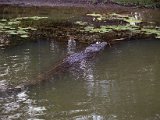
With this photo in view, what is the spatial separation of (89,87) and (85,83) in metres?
0.29

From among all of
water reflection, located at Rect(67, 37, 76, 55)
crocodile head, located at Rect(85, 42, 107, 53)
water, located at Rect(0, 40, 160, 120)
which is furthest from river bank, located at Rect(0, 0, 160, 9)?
water, located at Rect(0, 40, 160, 120)

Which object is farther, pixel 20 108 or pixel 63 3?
pixel 63 3

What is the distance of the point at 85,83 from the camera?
28.6 ft

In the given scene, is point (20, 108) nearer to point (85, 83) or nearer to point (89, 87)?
point (89, 87)

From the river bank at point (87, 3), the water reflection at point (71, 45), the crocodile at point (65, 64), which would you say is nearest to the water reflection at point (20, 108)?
the crocodile at point (65, 64)

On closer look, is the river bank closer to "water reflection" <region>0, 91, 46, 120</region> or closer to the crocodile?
the crocodile

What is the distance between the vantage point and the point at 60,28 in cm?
1512

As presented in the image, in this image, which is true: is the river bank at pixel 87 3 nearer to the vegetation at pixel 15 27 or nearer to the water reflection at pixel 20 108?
the vegetation at pixel 15 27

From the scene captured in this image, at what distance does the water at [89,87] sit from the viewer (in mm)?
7027

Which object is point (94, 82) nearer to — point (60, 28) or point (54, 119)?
point (54, 119)

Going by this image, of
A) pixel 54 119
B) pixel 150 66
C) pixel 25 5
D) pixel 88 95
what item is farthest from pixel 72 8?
pixel 54 119

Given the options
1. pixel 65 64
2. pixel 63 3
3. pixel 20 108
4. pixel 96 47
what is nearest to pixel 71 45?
pixel 96 47

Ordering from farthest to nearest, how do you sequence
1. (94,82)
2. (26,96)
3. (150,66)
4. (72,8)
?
(72,8) < (150,66) < (94,82) < (26,96)

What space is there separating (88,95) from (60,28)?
294 inches
